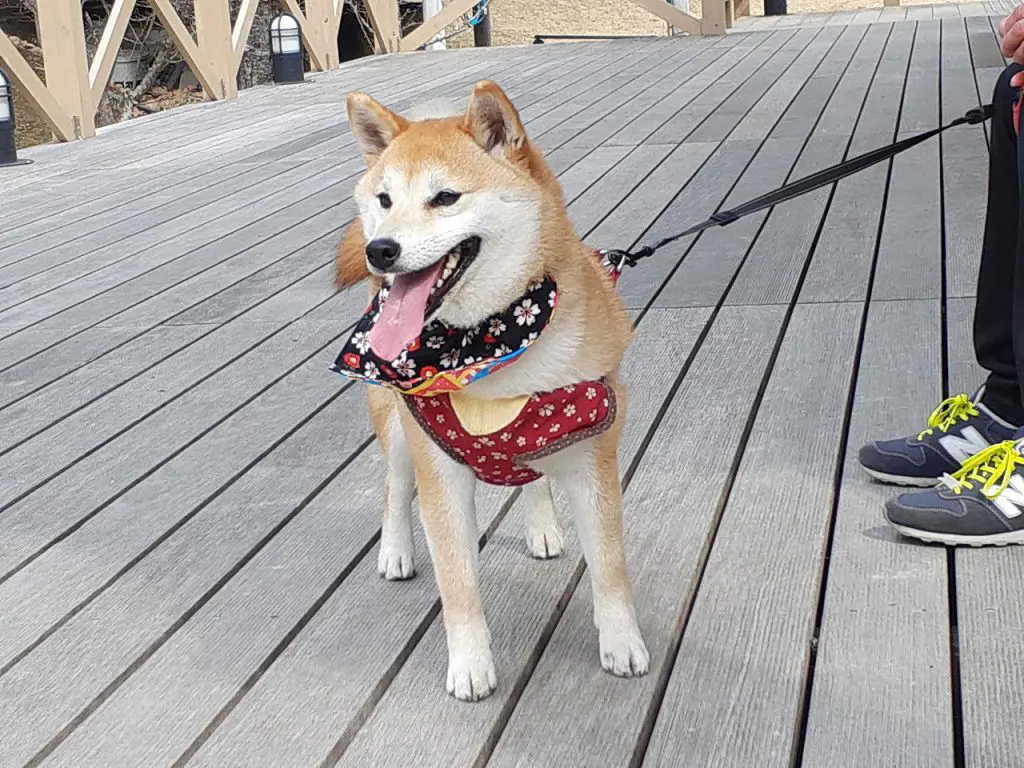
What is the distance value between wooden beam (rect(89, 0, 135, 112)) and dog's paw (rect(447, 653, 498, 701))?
6158mm

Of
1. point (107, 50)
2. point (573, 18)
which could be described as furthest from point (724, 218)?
point (573, 18)

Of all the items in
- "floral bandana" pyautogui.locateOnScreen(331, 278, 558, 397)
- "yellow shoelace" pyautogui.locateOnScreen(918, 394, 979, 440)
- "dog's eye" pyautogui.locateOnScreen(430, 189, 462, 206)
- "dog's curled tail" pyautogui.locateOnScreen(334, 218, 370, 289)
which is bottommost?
"yellow shoelace" pyautogui.locateOnScreen(918, 394, 979, 440)

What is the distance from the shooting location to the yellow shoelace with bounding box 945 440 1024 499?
7.06 feet

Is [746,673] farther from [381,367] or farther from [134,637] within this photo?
[134,637]

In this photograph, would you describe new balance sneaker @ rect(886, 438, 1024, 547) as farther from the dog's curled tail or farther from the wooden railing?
the wooden railing

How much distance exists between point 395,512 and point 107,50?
5927 mm

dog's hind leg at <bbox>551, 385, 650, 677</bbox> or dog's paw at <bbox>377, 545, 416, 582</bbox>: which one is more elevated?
dog's hind leg at <bbox>551, 385, 650, 677</bbox>

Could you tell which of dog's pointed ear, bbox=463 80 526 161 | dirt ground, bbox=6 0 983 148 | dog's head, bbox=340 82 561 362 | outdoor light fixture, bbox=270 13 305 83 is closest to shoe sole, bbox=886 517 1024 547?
dog's head, bbox=340 82 561 362

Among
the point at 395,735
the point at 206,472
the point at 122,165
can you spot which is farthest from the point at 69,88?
the point at 395,735

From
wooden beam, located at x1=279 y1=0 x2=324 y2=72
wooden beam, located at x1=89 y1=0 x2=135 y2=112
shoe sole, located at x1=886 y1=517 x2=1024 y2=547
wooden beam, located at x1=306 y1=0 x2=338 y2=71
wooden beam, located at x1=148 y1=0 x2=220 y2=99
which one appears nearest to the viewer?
shoe sole, located at x1=886 y1=517 x2=1024 y2=547

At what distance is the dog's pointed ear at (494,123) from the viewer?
1793 millimetres

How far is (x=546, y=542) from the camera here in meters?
2.18

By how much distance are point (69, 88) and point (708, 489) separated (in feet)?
18.7

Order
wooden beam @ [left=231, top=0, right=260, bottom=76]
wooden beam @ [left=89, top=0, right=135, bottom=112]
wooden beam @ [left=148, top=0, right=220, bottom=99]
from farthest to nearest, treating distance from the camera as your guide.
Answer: wooden beam @ [left=231, top=0, right=260, bottom=76] → wooden beam @ [left=148, top=0, right=220, bottom=99] → wooden beam @ [left=89, top=0, right=135, bottom=112]
